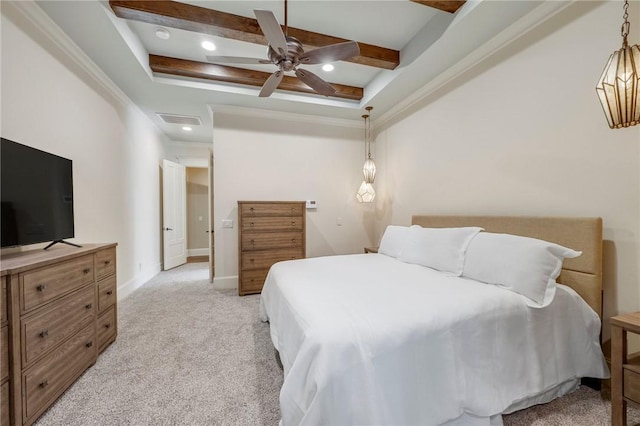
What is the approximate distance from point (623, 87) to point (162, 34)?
375cm

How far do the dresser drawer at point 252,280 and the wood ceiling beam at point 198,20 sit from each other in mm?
2850

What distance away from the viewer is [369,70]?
3334 mm

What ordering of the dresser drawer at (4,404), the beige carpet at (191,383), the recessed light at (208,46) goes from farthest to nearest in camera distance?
the recessed light at (208,46) < the beige carpet at (191,383) < the dresser drawer at (4,404)

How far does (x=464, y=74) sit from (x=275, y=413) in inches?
141

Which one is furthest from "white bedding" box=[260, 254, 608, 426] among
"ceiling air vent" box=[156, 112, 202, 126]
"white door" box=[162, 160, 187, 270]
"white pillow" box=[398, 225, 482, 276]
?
"white door" box=[162, 160, 187, 270]

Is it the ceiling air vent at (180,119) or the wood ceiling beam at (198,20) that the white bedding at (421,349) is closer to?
the wood ceiling beam at (198,20)

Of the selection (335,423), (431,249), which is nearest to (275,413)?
(335,423)

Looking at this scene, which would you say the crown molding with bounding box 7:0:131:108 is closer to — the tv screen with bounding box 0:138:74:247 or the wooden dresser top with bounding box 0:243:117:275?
the tv screen with bounding box 0:138:74:247

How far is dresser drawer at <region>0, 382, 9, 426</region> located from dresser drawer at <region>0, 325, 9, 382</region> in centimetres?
5

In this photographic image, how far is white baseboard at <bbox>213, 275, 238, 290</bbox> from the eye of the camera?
12.7 feet

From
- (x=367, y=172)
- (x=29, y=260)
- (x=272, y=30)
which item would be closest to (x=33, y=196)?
(x=29, y=260)

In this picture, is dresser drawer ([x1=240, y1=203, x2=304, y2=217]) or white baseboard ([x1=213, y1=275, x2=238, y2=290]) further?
white baseboard ([x1=213, y1=275, x2=238, y2=290])

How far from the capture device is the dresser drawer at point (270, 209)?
3535 millimetres

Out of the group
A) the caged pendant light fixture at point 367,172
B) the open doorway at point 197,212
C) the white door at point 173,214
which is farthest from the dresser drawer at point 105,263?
the open doorway at point 197,212
